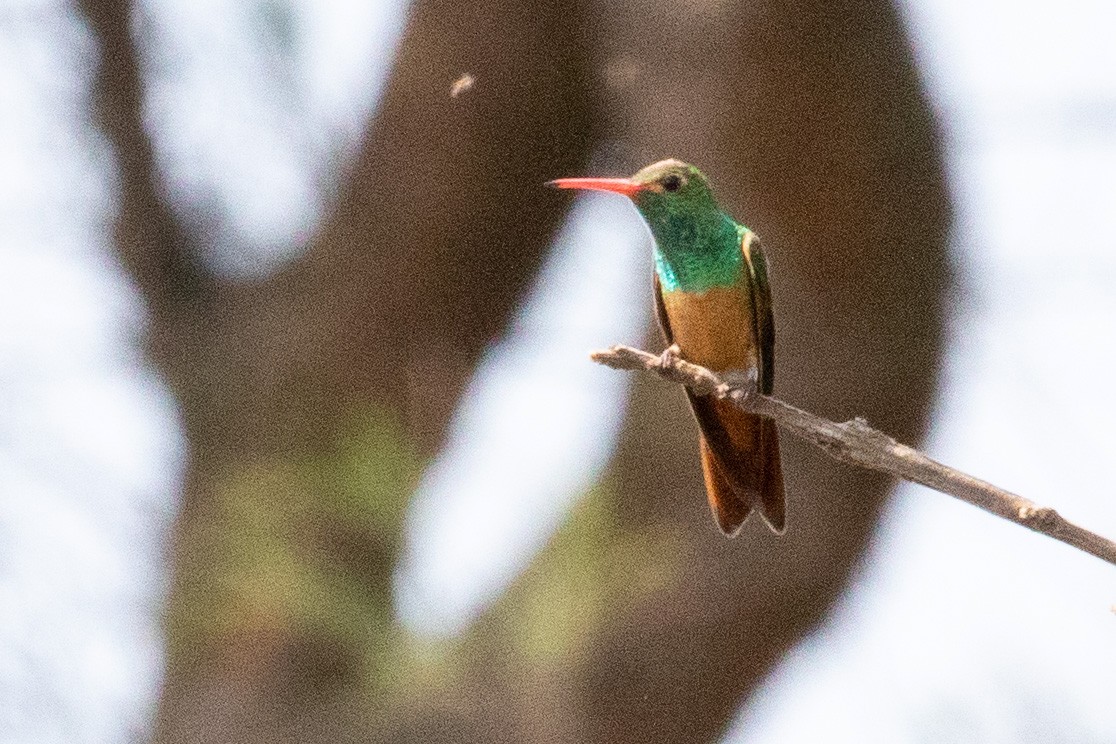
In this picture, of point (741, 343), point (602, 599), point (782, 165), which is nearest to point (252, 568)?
A: point (602, 599)

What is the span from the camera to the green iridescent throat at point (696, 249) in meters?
0.98

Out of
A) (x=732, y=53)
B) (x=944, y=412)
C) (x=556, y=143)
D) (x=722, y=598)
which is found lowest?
(x=722, y=598)

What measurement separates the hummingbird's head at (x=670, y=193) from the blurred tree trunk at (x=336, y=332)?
0.29m

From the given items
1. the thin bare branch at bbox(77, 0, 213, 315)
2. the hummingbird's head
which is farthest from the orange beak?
the thin bare branch at bbox(77, 0, 213, 315)

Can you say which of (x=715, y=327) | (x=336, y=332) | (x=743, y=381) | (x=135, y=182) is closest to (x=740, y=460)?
(x=743, y=381)

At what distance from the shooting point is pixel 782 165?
1.03m

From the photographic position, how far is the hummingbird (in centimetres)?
90

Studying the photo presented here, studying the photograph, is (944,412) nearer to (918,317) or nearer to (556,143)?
(918,317)

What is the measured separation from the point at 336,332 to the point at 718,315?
0.55m

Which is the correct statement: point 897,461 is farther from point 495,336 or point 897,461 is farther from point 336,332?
point 336,332

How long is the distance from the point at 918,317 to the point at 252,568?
0.61 metres

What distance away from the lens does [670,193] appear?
0.96 metres

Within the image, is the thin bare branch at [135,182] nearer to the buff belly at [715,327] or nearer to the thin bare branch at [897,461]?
the buff belly at [715,327]

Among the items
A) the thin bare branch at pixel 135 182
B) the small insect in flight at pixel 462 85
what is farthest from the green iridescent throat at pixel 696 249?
the thin bare branch at pixel 135 182
